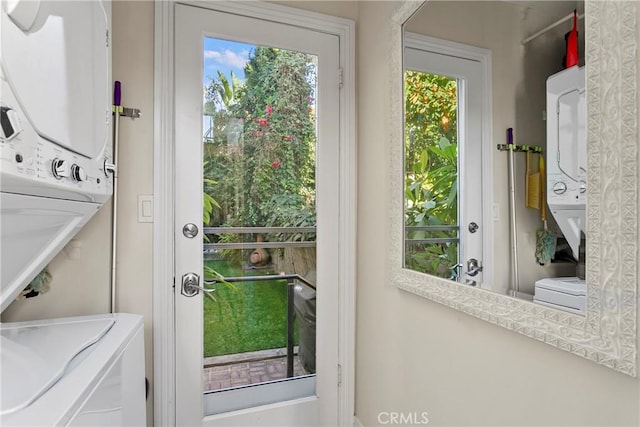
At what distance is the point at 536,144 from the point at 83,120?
1193 millimetres

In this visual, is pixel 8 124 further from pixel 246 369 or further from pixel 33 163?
pixel 246 369

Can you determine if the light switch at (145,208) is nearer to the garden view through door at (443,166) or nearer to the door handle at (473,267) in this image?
the garden view through door at (443,166)

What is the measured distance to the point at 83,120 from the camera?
0.91 metres

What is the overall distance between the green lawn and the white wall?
1.40 feet

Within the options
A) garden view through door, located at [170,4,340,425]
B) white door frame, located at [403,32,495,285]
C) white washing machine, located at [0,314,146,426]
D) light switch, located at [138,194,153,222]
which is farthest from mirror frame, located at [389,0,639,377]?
light switch, located at [138,194,153,222]

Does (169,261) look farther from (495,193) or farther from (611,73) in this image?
(611,73)

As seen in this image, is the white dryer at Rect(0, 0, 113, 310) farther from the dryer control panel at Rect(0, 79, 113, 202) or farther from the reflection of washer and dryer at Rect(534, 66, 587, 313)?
the reflection of washer and dryer at Rect(534, 66, 587, 313)

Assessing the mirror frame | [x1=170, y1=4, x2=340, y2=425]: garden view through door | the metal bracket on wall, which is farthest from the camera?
[x1=170, y1=4, x2=340, y2=425]: garden view through door

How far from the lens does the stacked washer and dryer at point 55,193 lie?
0.58m

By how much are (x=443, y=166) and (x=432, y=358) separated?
0.70m

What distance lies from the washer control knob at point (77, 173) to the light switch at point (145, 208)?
1.90 ft

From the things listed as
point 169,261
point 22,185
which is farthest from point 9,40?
point 169,261

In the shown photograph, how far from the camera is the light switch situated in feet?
4.74

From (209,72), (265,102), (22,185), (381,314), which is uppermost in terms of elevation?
(209,72)
